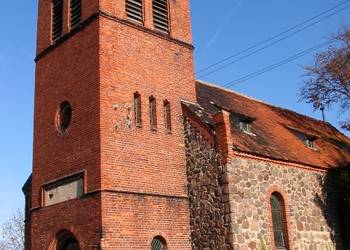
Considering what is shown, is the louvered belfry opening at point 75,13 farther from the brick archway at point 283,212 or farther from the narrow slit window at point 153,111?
the brick archway at point 283,212

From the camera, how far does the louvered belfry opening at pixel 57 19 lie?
20484 mm

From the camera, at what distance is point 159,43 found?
1986 centimetres

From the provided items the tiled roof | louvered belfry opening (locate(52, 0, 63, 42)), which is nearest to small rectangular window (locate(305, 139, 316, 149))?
the tiled roof

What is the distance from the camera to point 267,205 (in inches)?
724

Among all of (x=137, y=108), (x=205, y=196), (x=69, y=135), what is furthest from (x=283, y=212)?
(x=69, y=135)

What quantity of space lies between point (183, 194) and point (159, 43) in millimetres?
6206

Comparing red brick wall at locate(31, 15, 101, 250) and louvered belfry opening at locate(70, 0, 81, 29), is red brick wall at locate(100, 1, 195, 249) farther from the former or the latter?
louvered belfry opening at locate(70, 0, 81, 29)

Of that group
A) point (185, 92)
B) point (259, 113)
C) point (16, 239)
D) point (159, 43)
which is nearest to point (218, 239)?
point (185, 92)

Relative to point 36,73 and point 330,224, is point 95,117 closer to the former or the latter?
point 36,73

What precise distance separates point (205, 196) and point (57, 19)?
9.86 metres

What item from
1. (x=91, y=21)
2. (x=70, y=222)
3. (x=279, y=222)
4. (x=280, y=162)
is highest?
(x=91, y=21)

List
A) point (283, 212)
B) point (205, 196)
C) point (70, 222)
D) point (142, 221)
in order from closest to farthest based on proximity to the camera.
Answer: point (142, 221) → point (70, 222) → point (205, 196) → point (283, 212)

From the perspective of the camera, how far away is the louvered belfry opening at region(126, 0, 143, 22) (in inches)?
760

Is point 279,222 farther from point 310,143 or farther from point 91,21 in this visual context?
point 91,21
